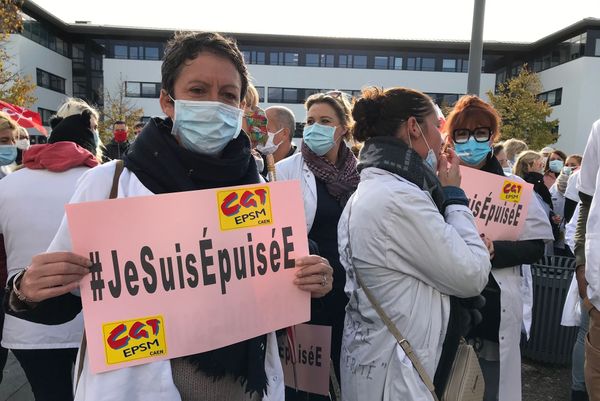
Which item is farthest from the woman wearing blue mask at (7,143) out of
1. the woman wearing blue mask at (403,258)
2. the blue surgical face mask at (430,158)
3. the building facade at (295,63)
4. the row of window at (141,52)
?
the row of window at (141,52)

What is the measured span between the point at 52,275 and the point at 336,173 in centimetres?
218

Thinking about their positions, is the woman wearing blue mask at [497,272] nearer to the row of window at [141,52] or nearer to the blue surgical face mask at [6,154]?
the blue surgical face mask at [6,154]

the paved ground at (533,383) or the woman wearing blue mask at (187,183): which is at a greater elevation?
the woman wearing blue mask at (187,183)

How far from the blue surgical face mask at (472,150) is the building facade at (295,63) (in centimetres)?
3505

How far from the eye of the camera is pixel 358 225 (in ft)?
6.14

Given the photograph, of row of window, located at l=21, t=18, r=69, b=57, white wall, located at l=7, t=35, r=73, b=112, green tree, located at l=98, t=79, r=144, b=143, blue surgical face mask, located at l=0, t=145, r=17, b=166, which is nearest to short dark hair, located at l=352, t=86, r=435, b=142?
blue surgical face mask, located at l=0, t=145, r=17, b=166

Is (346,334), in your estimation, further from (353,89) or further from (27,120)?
(353,89)

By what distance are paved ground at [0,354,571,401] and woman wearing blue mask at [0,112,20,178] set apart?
73.4 inches

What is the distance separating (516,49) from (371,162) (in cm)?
4435

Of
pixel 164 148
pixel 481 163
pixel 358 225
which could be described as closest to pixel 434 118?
pixel 358 225

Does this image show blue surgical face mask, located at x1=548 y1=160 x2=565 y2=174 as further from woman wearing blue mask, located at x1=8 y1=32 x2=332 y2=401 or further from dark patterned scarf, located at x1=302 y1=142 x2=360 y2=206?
woman wearing blue mask, located at x1=8 y1=32 x2=332 y2=401

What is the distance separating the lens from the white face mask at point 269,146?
154 inches

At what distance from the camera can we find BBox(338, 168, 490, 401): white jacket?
174 cm

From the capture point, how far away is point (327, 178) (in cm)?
311
